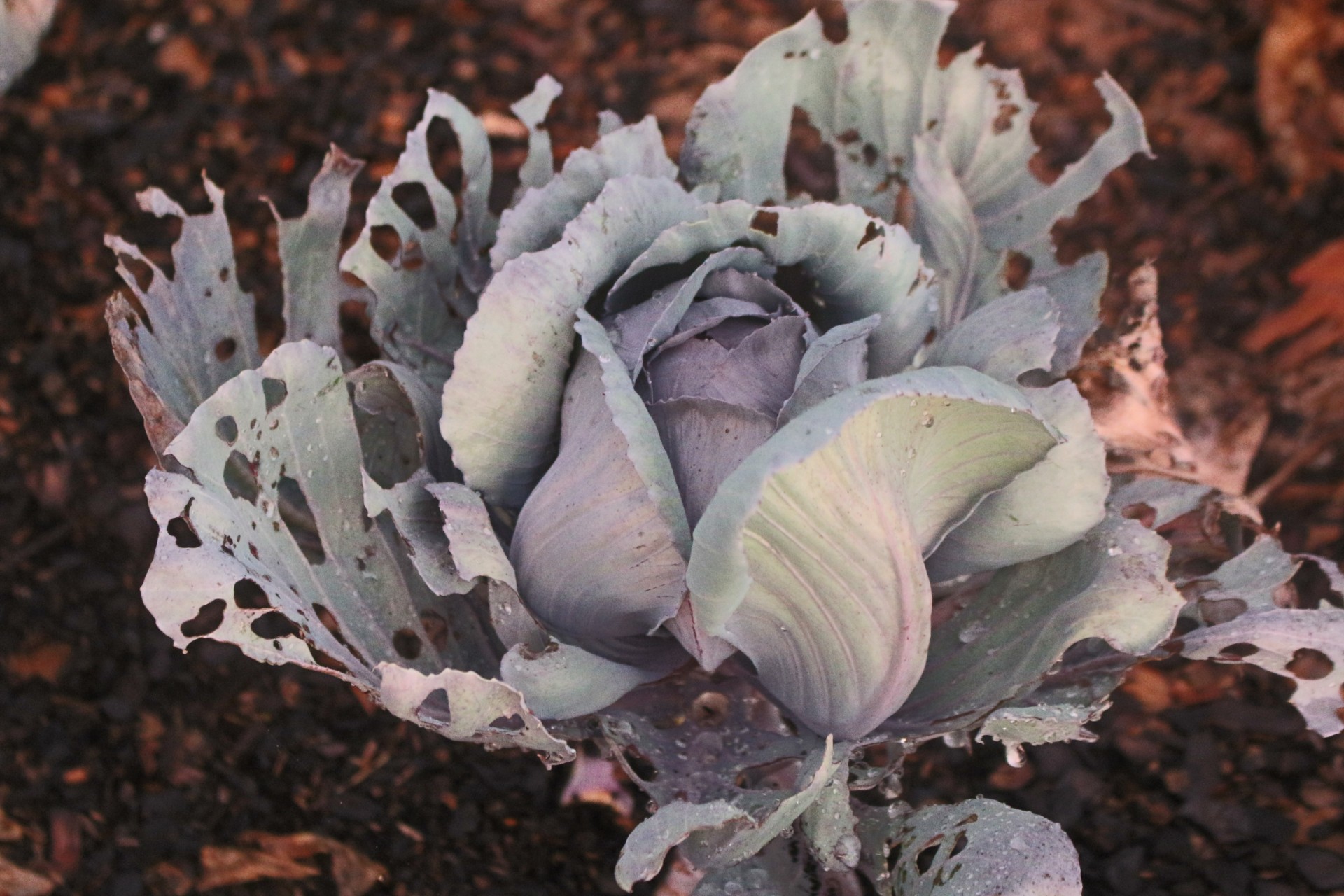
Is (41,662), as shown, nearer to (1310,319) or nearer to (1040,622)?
(1040,622)

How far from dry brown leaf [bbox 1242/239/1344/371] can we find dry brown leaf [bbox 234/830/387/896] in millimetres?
1574

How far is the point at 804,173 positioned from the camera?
89.9 inches

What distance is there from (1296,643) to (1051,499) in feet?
0.85

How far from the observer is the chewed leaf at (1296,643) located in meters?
1.19

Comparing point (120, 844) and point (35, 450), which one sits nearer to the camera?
point (120, 844)

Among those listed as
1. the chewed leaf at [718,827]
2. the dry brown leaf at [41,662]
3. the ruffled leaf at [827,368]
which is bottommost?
the dry brown leaf at [41,662]

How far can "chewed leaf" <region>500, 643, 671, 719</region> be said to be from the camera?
111cm

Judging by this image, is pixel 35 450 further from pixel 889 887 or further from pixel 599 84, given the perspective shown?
pixel 889 887

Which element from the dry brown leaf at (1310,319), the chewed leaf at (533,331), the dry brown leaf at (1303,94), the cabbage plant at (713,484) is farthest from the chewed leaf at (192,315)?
the dry brown leaf at (1303,94)

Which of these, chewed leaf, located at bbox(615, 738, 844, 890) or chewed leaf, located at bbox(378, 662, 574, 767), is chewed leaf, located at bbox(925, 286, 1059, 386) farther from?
chewed leaf, located at bbox(378, 662, 574, 767)

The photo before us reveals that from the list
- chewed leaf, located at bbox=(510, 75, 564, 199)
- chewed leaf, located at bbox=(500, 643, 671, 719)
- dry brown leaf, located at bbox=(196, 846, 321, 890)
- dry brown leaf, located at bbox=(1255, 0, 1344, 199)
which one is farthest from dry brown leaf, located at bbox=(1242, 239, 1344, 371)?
dry brown leaf, located at bbox=(196, 846, 321, 890)

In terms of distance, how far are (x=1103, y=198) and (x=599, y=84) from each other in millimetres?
929

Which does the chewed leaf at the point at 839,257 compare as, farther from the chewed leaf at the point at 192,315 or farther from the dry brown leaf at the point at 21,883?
the dry brown leaf at the point at 21,883

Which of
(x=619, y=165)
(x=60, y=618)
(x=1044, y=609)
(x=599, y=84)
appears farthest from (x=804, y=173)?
(x=60, y=618)
